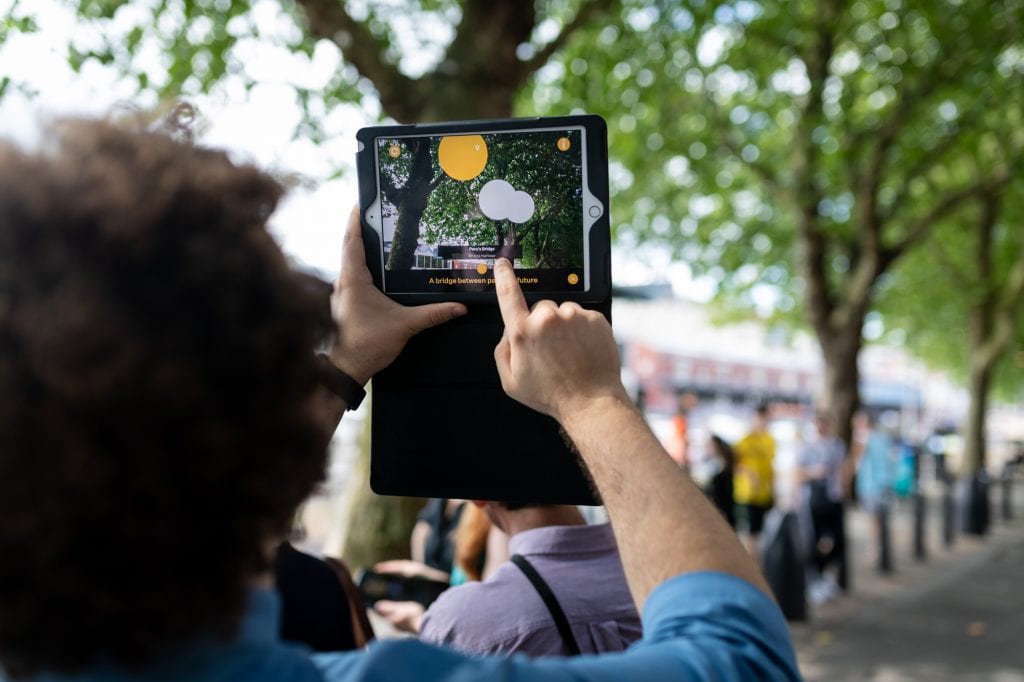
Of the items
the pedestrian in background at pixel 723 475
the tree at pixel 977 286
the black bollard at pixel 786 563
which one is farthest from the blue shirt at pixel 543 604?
the tree at pixel 977 286

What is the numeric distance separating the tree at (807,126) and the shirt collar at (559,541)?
6322 mm

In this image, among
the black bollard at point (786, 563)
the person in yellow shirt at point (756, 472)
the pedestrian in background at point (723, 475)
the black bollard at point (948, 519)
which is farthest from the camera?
the black bollard at point (948, 519)

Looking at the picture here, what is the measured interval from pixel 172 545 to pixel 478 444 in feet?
2.25

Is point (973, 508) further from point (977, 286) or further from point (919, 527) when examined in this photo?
point (977, 286)

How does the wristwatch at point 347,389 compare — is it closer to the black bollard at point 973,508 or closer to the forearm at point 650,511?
the forearm at point 650,511

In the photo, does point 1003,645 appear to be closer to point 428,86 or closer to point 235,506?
point 428,86

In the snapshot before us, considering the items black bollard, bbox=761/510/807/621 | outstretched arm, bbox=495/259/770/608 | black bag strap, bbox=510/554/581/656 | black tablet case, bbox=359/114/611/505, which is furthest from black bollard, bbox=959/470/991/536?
outstretched arm, bbox=495/259/770/608

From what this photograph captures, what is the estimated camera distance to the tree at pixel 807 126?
8.96 metres

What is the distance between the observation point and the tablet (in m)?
1.44

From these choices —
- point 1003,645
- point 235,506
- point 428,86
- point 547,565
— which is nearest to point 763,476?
point 1003,645

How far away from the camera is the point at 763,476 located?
9.98 m

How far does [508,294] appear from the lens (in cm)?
135

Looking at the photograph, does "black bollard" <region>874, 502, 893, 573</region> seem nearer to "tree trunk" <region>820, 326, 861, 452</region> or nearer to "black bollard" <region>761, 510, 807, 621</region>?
"black bollard" <region>761, 510, 807, 621</region>

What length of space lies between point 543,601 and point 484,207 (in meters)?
0.89
